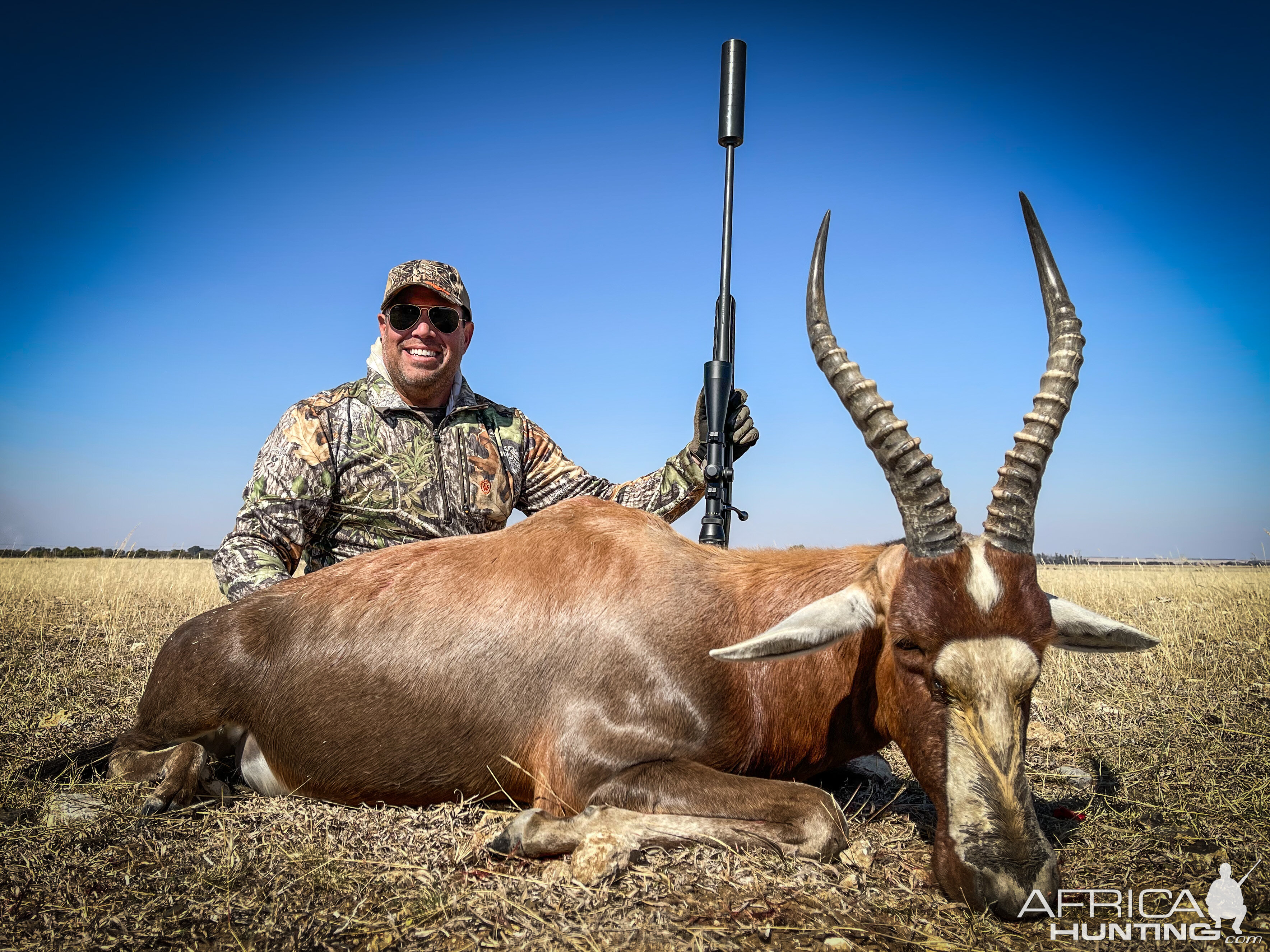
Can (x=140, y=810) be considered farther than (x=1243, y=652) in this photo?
No

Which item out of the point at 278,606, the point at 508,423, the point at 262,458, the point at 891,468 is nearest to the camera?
the point at 891,468

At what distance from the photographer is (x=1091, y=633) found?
346cm

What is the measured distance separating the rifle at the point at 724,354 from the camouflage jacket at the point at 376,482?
480 millimetres

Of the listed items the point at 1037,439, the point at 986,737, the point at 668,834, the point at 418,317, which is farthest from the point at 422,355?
the point at 986,737

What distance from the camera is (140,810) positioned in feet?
12.7

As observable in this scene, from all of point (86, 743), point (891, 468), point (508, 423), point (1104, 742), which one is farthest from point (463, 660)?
point (1104, 742)

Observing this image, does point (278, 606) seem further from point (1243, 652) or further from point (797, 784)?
point (1243, 652)

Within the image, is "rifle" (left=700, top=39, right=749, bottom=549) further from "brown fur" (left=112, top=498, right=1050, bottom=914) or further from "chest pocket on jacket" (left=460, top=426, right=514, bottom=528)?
"chest pocket on jacket" (left=460, top=426, right=514, bottom=528)

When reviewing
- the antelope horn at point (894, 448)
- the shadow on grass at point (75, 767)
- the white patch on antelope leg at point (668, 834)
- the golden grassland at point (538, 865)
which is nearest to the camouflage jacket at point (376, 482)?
the shadow on grass at point (75, 767)

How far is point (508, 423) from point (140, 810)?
4097 mm

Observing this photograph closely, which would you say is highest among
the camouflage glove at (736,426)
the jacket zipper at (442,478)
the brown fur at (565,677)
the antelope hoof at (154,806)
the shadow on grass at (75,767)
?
the camouflage glove at (736,426)

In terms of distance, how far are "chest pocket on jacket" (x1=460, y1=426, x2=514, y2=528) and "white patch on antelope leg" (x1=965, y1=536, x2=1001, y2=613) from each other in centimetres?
424

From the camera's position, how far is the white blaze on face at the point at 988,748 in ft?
9.62

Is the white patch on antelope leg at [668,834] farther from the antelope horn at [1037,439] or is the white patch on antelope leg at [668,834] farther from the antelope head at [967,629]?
the antelope horn at [1037,439]
